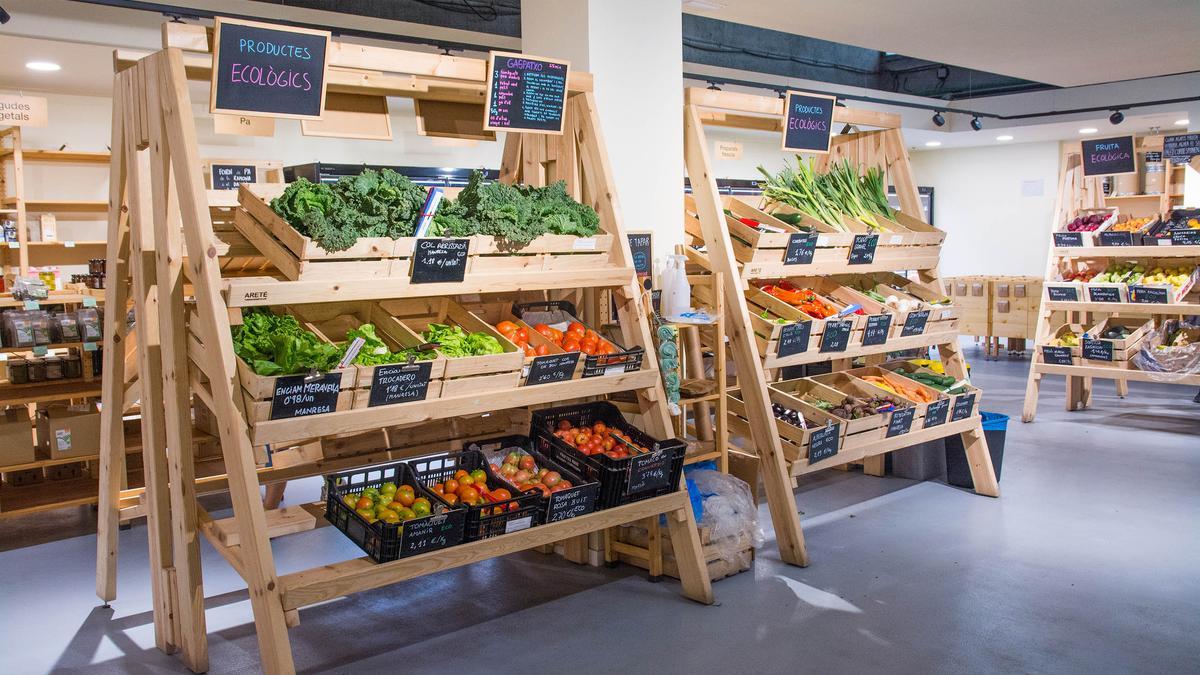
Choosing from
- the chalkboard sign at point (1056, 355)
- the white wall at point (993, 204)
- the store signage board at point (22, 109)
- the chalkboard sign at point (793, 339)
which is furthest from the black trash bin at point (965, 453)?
the white wall at point (993, 204)

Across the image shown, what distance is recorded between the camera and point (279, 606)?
294 cm

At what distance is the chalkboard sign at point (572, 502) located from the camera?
3521mm

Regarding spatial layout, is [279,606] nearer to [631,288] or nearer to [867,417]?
[631,288]

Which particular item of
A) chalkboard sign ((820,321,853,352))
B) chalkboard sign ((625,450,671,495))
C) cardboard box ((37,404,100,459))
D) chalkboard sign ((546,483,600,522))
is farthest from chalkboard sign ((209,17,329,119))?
chalkboard sign ((820,321,853,352))

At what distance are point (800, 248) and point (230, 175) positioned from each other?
16.9 ft

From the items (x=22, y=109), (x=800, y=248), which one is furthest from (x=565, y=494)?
(x=22, y=109)

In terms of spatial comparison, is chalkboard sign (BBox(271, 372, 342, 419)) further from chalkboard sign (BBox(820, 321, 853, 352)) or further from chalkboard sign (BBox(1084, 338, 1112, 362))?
chalkboard sign (BBox(1084, 338, 1112, 362))

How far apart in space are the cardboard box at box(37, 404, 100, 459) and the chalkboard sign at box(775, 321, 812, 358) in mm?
3624

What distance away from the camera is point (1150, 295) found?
23.8 ft

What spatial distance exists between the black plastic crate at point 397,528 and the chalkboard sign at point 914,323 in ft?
10.3

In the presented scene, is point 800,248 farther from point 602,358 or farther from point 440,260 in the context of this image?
point 440,260

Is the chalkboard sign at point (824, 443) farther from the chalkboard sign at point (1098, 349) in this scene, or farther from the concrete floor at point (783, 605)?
the chalkboard sign at point (1098, 349)

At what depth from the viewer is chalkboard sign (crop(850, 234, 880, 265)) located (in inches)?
204

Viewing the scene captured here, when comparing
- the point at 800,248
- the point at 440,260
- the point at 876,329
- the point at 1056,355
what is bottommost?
the point at 1056,355
